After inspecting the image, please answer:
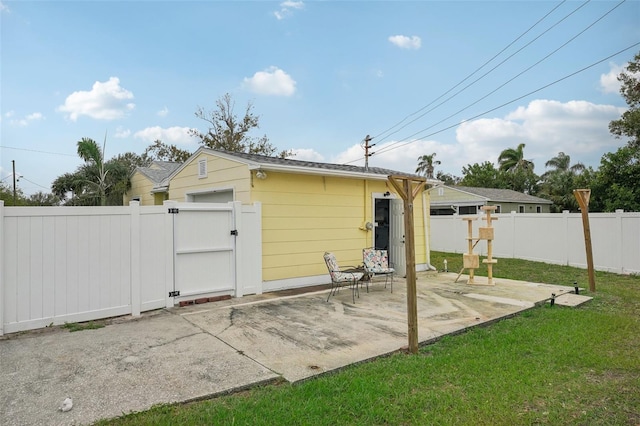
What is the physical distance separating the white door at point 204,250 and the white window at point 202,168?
8.03 feet

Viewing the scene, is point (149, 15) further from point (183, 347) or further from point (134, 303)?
point (183, 347)

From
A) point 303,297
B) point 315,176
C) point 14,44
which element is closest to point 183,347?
point 303,297

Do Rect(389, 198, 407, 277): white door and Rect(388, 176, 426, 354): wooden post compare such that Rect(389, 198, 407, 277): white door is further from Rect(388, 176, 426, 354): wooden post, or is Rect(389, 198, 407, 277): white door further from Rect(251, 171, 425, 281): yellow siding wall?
Rect(388, 176, 426, 354): wooden post

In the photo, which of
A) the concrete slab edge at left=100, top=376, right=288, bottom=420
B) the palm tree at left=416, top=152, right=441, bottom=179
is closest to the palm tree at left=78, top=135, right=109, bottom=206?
the concrete slab edge at left=100, top=376, right=288, bottom=420

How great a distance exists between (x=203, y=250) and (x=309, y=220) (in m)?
2.40

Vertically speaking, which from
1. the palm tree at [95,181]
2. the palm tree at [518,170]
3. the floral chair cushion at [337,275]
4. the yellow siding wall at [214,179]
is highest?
the palm tree at [518,170]

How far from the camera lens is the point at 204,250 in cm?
585

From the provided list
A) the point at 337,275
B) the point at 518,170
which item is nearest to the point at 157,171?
the point at 337,275

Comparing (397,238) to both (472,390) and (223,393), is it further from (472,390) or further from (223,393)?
(223,393)

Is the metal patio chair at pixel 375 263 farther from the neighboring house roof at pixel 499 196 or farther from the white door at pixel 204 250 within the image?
the neighboring house roof at pixel 499 196

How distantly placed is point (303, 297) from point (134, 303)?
8.86 feet

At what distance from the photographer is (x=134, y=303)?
5.08 metres

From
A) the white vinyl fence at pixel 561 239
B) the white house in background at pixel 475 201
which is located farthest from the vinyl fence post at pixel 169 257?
the white house in background at pixel 475 201

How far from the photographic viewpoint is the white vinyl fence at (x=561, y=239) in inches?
353
